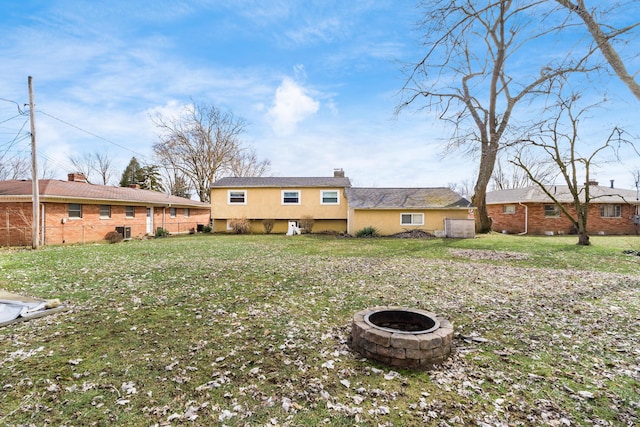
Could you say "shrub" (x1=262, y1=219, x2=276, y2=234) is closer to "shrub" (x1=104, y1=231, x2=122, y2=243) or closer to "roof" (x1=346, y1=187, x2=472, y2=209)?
"roof" (x1=346, y1=187, x2=472, y2=209)

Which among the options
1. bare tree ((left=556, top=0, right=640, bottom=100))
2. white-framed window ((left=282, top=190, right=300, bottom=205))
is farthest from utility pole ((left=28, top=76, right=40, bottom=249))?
bare tree ((left=556, top=0, right=640, bottom=100))

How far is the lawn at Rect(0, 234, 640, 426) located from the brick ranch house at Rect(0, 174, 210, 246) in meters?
10.5

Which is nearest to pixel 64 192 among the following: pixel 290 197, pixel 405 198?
pixel 290 197

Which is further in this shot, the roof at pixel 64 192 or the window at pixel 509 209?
the window at pixel 509 209

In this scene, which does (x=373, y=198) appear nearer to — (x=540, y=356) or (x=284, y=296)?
(x=284, y=296)

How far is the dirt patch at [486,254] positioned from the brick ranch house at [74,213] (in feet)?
65.8

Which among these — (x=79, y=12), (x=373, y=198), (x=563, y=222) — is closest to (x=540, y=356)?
(x=79, y=12)

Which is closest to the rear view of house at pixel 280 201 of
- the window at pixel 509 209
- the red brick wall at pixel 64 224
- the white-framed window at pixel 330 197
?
the white-framed window at pixel 330 197

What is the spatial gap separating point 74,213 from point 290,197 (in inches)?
517

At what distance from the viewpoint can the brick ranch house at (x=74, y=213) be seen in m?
15.6

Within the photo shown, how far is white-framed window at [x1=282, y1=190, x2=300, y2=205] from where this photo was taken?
875 inches

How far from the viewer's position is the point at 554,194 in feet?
81.9

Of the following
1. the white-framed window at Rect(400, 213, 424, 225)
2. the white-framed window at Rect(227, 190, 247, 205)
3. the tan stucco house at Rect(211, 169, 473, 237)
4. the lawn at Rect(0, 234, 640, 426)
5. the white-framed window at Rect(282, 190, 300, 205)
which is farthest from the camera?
the white-framed window at Rect(227, 190, 247, 205)

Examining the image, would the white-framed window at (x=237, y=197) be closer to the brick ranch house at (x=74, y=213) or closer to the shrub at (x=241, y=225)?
the shrub at (x=241, y=225)
